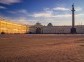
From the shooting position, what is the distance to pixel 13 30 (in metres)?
73.2

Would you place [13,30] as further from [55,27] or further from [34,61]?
[34,61]

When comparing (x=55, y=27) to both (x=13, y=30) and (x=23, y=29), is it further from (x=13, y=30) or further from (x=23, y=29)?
(x=13, y=30)

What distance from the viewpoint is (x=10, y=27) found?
226 feet

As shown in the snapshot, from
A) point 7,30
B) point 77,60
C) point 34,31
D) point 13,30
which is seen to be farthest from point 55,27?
point 77,60

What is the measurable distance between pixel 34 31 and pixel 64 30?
565 inches

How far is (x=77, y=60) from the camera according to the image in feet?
34.7

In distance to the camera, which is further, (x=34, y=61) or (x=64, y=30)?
(x=64, y=30)

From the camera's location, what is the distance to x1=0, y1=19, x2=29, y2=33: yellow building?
6050cm

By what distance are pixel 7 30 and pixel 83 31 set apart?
38.8m

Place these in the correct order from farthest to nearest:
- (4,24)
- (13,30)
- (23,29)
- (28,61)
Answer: (23,29), (13,30), (4,24), (28,61)

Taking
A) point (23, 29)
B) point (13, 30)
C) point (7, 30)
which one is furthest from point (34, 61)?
point (23, 29)

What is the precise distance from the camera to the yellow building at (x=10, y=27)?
6050cm

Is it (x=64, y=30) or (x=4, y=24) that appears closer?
(x=4, y=24)

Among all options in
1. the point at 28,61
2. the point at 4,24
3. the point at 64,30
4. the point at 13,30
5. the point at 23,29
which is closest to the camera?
the point at 28,61
